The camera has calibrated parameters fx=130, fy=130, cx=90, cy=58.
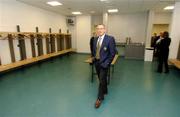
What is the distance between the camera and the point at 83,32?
31.2 ft

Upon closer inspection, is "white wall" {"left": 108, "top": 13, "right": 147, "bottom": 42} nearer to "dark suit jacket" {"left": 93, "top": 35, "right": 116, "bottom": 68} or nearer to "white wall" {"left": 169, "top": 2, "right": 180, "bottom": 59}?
"white wall" {"left": 169, "top": 2, "right": 180, "bottom": 59}

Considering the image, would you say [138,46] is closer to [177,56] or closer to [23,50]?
[177,56]

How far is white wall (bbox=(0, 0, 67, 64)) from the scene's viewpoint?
484 centimetres

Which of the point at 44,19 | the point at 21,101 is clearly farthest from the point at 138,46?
the point at 21,101

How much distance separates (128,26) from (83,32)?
125 inches

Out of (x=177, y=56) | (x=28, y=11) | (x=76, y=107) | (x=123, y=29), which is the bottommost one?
(x=76, y=107)

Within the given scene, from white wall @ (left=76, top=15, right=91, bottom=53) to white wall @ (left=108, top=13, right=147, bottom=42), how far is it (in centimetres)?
155

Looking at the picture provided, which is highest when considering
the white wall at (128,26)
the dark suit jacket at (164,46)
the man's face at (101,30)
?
the white wall at (128,26)

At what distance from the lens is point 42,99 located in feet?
9.96

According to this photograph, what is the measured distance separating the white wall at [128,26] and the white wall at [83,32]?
5.09 feet

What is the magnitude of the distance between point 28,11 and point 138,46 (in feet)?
20.2

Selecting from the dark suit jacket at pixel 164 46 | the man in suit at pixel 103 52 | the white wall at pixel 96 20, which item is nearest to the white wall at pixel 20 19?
the white wall at pixel 96 20

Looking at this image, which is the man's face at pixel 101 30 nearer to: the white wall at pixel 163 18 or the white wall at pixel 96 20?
the white wall at pixel 96 20

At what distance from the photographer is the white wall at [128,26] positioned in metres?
8.57
